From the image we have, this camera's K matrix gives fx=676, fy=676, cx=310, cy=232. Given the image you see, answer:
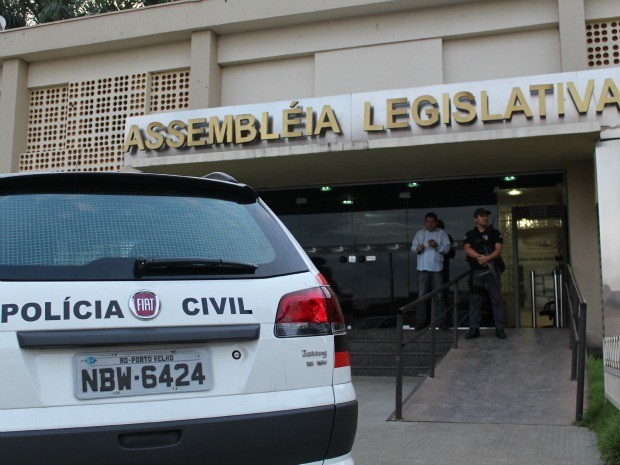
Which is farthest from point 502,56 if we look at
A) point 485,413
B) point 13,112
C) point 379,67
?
point 13,112

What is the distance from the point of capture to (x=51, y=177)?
2.78 meters

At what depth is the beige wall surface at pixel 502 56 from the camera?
449 inches

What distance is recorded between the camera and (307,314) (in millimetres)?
2807

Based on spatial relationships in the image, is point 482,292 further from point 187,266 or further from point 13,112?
point 13,112

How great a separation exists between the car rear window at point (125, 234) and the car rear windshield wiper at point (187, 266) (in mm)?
19

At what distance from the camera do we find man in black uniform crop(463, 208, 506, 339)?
31.6ft

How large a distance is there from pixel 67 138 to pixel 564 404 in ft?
35.7

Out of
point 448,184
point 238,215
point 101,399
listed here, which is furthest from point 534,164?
point 101,399

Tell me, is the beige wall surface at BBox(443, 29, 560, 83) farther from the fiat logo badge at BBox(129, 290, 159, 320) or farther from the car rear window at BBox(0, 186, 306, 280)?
the fiat logo badge at BBox(129, 290, 159, 320)

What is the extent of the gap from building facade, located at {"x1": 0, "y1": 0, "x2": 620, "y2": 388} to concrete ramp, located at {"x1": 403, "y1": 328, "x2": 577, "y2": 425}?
1.17m

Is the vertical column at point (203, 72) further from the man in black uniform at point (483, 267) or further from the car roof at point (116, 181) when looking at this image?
the car roof at point (116, 181)

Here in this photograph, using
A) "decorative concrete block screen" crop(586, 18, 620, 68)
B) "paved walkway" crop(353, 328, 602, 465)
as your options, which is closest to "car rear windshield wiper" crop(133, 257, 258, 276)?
"paved walkway" crop(353, 328, 602, 465)

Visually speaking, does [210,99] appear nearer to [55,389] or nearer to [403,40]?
[403,40]

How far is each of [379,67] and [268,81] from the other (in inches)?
85.1
